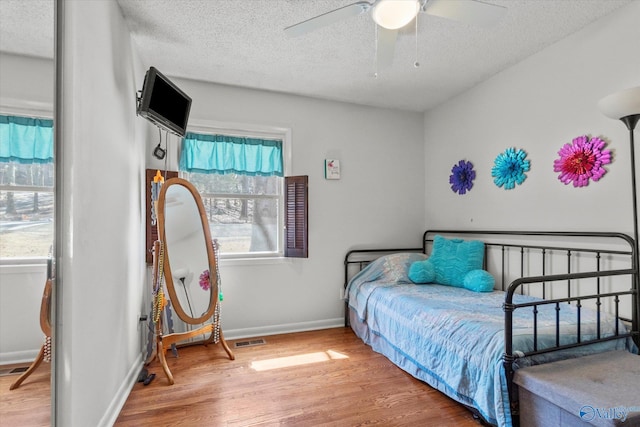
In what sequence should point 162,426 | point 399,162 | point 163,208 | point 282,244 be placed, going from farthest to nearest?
point 399,162 → point 282,244 → point 163,208 → point 162,426

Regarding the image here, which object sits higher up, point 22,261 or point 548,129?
point 548,129

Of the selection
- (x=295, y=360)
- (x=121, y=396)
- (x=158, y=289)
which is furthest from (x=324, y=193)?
(x=121, y=396)

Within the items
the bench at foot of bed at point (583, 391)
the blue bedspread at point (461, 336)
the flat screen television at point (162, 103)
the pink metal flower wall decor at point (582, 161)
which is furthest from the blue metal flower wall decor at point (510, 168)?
the flat screen television at point (162, 103)

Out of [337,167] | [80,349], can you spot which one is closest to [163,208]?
[80,349]

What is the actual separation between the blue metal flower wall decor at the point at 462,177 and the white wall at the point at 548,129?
0.06 meters

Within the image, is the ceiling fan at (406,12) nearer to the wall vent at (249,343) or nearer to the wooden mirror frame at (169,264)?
the wooden mirror frame at (169,264)

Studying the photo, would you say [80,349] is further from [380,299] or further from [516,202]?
[516,202]

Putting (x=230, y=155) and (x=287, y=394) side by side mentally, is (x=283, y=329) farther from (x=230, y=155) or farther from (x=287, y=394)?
(x=230, y=155)

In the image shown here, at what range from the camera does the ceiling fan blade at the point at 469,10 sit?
5.06 ft

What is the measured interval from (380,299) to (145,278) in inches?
81.3

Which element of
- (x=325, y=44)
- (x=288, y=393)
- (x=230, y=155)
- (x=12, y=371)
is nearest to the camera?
(x=12, y=371)

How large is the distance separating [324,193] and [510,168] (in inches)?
69.3

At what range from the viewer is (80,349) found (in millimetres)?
1378

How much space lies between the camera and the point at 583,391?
4.29 ft
